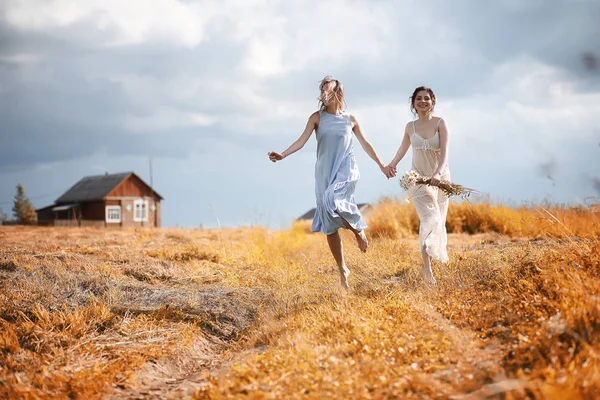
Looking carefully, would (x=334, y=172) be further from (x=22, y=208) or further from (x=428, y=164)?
(x=22, y=208)

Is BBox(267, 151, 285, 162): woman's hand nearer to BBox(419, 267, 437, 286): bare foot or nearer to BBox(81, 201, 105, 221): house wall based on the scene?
BBox(419, 267, 437, 286): bare foot

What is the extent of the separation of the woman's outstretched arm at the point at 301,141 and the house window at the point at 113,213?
35059 millimetres

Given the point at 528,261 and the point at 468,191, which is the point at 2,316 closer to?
the point at 468,191

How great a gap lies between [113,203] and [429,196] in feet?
118

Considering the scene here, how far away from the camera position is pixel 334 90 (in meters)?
7.26

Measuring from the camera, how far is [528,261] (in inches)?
289

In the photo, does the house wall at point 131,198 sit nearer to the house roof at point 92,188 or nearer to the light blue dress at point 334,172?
the house roof at point 92,188

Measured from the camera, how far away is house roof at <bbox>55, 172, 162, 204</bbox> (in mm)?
40938

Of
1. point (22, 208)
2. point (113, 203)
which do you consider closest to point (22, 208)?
point (22, 208)

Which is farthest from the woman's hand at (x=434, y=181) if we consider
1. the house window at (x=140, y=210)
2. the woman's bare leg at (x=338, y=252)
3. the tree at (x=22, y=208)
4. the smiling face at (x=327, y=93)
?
the tree at (x=22, y=208)

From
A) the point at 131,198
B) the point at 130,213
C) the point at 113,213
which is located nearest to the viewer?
the point at 113,213

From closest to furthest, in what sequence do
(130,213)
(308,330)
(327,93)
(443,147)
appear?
(308,330), (327,93), (443,147), (130,213)

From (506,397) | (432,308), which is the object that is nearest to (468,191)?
(432,308)

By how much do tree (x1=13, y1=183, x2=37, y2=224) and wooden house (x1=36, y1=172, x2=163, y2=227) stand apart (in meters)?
4.13
